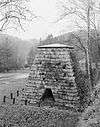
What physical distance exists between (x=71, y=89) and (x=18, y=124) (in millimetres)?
3685

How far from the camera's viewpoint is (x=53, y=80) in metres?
11.9

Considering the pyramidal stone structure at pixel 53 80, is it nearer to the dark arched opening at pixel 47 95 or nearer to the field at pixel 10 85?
the dark arched opening at pixel 47 95

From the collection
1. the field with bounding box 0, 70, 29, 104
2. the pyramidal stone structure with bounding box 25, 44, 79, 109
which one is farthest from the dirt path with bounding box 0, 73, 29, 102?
the pyramidal stone structure with bounding box 25, 44, 79, 109

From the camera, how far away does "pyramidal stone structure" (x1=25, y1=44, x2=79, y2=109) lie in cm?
1140

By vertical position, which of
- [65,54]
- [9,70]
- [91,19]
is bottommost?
[9,70]

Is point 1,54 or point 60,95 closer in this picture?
point 60,95

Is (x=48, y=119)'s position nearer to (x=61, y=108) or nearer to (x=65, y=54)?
(x=61, y=108)

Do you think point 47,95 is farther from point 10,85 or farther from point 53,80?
point 10,85

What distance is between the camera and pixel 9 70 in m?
47.5

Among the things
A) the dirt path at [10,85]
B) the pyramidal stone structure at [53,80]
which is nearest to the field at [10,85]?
the dirt path at [10,85]

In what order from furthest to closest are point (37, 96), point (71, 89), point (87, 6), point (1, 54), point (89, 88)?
point (1, 54)
point (87, 6)
point (89, 88)
point (37, 96)
point (71, 89)

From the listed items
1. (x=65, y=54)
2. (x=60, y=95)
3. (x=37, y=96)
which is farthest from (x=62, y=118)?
(x=65, y=54)

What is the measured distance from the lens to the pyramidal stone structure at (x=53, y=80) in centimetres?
1140

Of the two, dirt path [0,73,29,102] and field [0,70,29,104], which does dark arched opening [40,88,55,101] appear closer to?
field [0,70,29,104]
